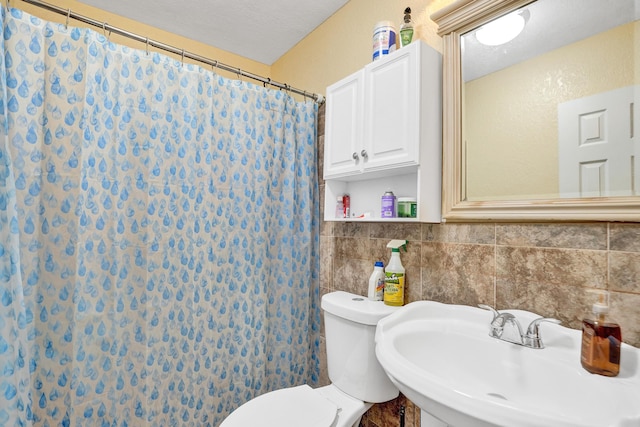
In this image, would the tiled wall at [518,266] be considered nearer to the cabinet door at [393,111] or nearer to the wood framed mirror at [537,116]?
the wood framed mirror at [537,116]

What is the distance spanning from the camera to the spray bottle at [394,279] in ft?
4.33

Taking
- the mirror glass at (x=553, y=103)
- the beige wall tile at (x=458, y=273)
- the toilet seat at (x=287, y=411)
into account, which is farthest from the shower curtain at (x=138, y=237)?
the mirror glass at (x=553, y=103)

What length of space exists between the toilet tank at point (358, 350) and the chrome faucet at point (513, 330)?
0.38 m

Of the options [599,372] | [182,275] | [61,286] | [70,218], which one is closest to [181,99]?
[70,218]

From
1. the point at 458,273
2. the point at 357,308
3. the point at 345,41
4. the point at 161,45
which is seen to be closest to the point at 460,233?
the point at 458,273

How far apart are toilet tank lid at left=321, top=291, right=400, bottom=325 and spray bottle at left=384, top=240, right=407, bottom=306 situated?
0.04 metres

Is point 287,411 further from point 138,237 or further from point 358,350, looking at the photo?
point 138,237

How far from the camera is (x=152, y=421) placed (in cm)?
137

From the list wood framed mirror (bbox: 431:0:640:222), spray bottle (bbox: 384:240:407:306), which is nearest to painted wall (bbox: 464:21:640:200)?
wood framed mirror (bbox: 431:0:640:222)

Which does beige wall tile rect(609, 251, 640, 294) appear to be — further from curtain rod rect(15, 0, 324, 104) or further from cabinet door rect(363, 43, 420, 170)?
curtain rod rect(15, 0, 324, 104)

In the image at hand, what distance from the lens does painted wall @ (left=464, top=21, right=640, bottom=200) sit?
0.88m

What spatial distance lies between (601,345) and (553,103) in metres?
0.71

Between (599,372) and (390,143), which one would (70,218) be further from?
(599,372)

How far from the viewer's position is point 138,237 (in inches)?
54.3
